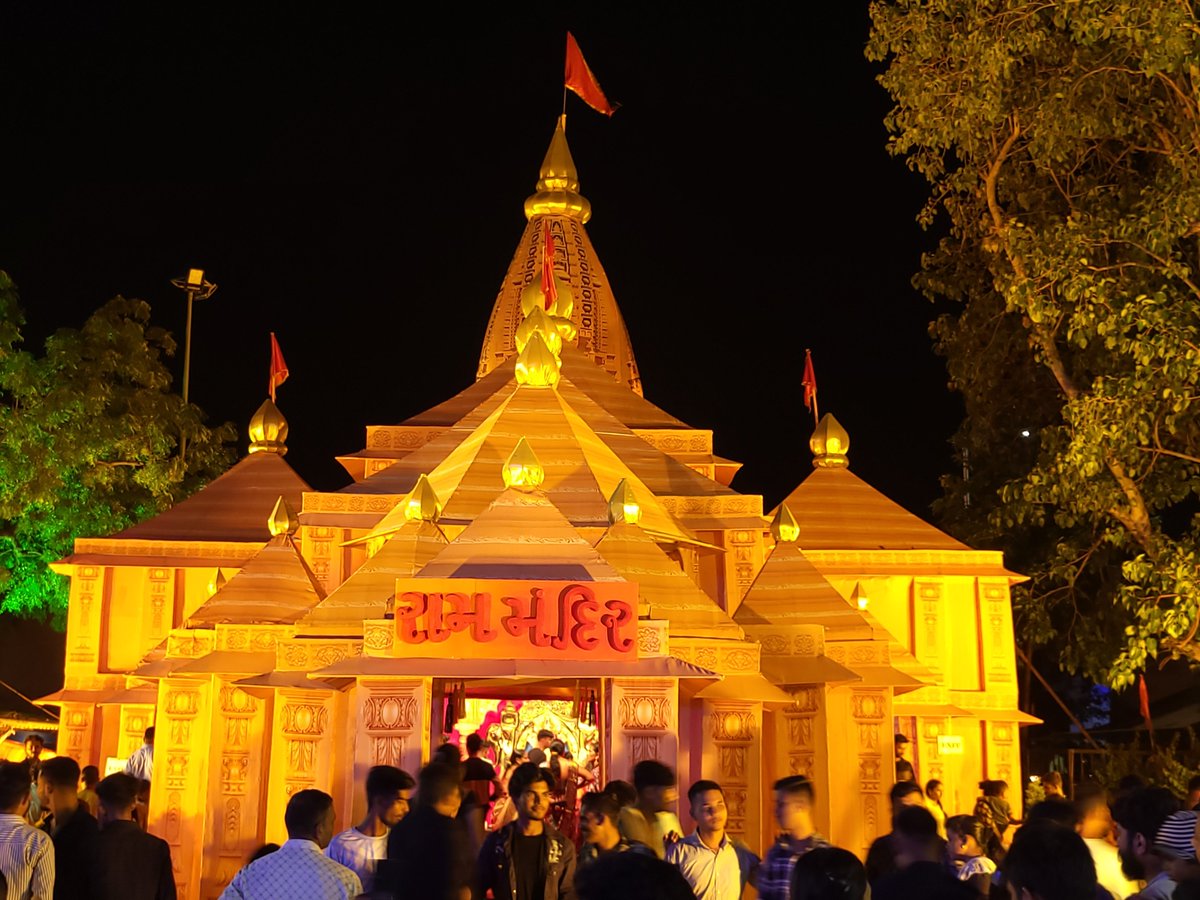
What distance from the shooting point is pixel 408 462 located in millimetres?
19500

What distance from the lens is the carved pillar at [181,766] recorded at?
52.7 ft

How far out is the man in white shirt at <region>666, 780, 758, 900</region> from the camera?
6480 millimetres

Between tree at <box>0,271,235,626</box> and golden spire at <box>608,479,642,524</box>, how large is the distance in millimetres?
12719

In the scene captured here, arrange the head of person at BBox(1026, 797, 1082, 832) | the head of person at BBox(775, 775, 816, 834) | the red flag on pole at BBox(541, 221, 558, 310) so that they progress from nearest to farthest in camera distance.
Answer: the head of person at BBox(775, 775, 816, 834), the head of person at BBox(1026, 797, 1082, 832), the red flag on pole at BBox(541, 221, 558, 310)

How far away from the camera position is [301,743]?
14.5 meters

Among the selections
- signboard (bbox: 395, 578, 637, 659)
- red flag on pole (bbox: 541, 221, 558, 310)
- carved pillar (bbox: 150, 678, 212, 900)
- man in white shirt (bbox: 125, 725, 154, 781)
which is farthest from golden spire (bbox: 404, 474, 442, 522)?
red flag on pole (bbox: 541, 221, 558, 310)

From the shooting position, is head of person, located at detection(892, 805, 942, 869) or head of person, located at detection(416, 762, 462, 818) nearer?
head of person, located at detection(892, 805, 942, 869)

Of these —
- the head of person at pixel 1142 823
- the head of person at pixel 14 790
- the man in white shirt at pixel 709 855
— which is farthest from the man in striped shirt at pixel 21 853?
the head of person at pixel 1142 823

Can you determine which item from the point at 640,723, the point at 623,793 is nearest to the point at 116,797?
the point at 623,793

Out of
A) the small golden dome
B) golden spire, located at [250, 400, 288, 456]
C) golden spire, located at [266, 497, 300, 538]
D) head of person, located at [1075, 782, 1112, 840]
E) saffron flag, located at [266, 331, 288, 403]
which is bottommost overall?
head of person, located at [1075, 782, 1112, 840]

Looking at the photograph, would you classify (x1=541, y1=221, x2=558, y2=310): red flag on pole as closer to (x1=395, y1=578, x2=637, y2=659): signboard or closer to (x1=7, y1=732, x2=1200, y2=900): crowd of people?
(x1=395, y1=578, x2=637, y2=659): signboard

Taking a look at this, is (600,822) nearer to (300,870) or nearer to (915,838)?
(300,870)

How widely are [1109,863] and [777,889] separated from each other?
182 centimetres

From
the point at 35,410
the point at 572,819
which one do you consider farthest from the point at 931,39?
the point at 35,410
